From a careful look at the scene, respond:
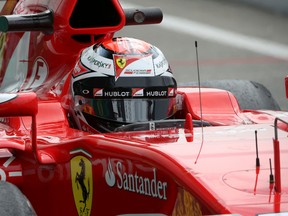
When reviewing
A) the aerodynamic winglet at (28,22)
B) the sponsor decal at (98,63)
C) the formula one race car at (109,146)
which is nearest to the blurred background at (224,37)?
the formula one race car at (109,146)

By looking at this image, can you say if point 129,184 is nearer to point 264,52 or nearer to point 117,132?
point 117,132

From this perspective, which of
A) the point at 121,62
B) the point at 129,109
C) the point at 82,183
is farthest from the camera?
the point at 121,62

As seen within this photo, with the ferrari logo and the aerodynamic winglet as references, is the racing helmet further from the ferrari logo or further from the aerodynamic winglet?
the aerodynamic winglet

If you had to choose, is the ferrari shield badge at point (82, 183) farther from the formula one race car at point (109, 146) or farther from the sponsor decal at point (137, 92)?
the sponsor decal at point (137, 92)

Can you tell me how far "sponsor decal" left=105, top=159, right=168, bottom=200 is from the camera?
188 inches

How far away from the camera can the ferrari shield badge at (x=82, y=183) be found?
5.28 metres

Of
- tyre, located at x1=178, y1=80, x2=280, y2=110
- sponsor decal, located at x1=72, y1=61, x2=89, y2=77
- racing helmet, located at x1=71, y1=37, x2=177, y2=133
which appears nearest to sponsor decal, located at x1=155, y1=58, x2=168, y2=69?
racing helmet, located at x1=71, y1=37, x2=177, y2=133

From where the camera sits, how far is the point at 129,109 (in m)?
5.95

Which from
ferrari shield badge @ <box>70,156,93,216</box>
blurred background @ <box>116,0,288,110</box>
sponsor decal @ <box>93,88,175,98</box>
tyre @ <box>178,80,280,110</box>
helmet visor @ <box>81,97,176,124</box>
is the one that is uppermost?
sponsor decal @ <box>93,88,175,98</box>

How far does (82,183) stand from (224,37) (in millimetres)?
9692

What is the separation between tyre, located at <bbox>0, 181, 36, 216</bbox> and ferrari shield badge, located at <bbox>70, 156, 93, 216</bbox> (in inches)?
15.1

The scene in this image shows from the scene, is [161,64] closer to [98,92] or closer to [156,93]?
[156,93]

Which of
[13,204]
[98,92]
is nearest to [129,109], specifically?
[98,92]

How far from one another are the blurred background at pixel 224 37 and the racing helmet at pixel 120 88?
18.3ft
